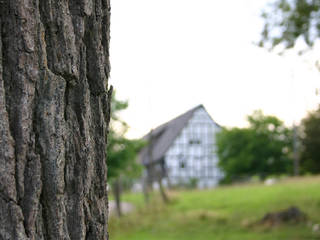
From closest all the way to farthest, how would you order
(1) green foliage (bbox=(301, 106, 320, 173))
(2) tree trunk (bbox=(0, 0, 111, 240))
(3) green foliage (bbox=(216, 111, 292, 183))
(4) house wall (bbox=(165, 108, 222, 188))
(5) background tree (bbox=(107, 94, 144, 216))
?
(2) tree trunk (bbox=(0, 0, 111, 240)) < (5) background tree (bbox=(107, 94, 144, 216)) < (4) house wall (bbox=(165, 108, 222, 188)) < (1) green foliage (bbox=(301, 106, 320, 173)) < (3) green foliage (bbox=(216, 111, 292, 183))

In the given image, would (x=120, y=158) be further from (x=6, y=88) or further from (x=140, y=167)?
(x=6, y=88)

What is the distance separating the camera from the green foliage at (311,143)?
3325cm

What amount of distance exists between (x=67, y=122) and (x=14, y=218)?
0.38 m

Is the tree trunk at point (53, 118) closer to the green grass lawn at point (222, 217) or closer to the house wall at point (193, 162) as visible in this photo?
the green grass lawn at point (222, 217)

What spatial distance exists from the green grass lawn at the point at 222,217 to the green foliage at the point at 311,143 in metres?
8.48

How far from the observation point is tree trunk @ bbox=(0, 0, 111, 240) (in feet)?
5.54

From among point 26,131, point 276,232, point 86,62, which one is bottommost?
point 276,232

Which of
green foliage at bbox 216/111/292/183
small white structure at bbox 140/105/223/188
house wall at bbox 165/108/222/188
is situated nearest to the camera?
small white structure at bbox 140/105/223/188

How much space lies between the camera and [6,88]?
66.4 inches

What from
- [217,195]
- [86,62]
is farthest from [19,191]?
[217,195]

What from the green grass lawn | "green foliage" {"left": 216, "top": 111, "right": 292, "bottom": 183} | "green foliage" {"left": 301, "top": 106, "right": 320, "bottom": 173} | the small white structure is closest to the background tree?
the green grass lawn

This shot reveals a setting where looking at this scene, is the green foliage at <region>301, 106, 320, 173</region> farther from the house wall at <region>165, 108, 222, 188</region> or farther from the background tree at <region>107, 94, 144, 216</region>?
the background tree at <region>107, 94, 144, 216</region>

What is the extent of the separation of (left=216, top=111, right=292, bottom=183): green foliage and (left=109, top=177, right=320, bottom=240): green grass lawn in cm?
1394

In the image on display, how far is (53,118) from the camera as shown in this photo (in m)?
1.78
